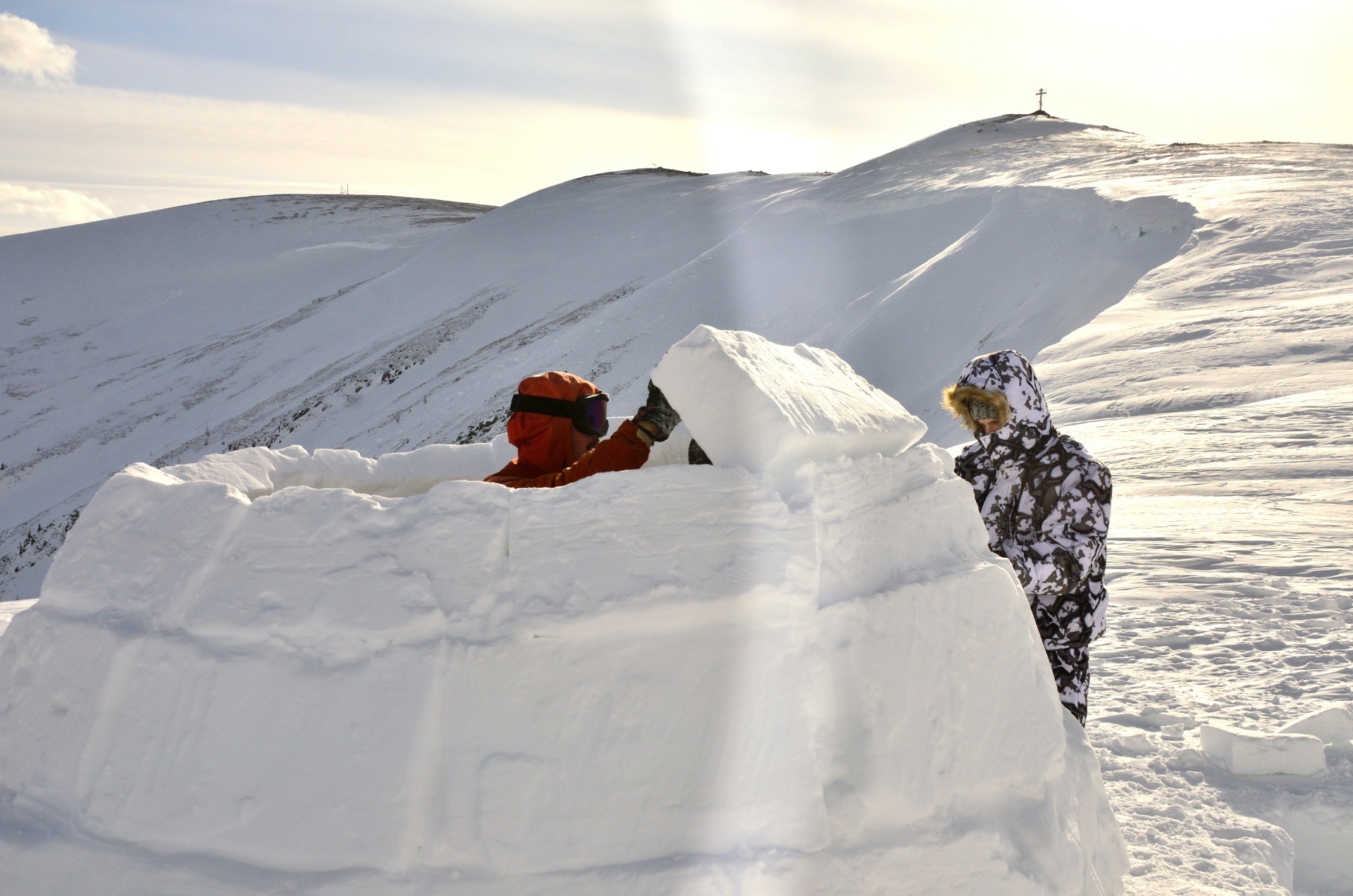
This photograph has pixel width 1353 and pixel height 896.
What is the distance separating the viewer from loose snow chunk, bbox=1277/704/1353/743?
304cm

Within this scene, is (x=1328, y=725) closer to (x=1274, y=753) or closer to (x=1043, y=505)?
(x=1274, y=753)

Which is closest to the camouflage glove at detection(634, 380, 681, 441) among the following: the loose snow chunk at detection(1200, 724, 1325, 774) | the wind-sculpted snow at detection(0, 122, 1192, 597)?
the loose snow chunk at detection(1200, 724, 1325, 774)

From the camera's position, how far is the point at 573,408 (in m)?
2.53

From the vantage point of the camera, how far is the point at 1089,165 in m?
17.3

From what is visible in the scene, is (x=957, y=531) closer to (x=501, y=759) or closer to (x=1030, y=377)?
(x=1030, y=377)

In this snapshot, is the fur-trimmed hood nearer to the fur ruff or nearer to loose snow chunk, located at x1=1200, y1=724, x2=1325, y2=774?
the fur ruff

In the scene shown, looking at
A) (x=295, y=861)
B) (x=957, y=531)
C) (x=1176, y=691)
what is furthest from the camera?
(x=1176, y=691)

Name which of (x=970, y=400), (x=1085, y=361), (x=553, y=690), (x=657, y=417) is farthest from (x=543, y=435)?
(x=1085, y=361)

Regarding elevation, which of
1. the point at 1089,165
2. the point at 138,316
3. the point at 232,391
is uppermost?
the point at 1089,165

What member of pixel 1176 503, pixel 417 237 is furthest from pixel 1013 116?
pixel 1176 503

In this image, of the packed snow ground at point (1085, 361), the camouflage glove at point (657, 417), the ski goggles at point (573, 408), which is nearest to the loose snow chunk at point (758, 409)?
the camouflage glove at point (657, 417)

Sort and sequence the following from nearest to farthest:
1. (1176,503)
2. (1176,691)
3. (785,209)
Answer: (1176,691), (1176,503), (785,209)

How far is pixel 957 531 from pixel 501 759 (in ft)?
3.55

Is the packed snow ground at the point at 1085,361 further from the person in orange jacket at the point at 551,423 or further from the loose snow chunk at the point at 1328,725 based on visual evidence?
the person in orange jacket at the point at 551,423
